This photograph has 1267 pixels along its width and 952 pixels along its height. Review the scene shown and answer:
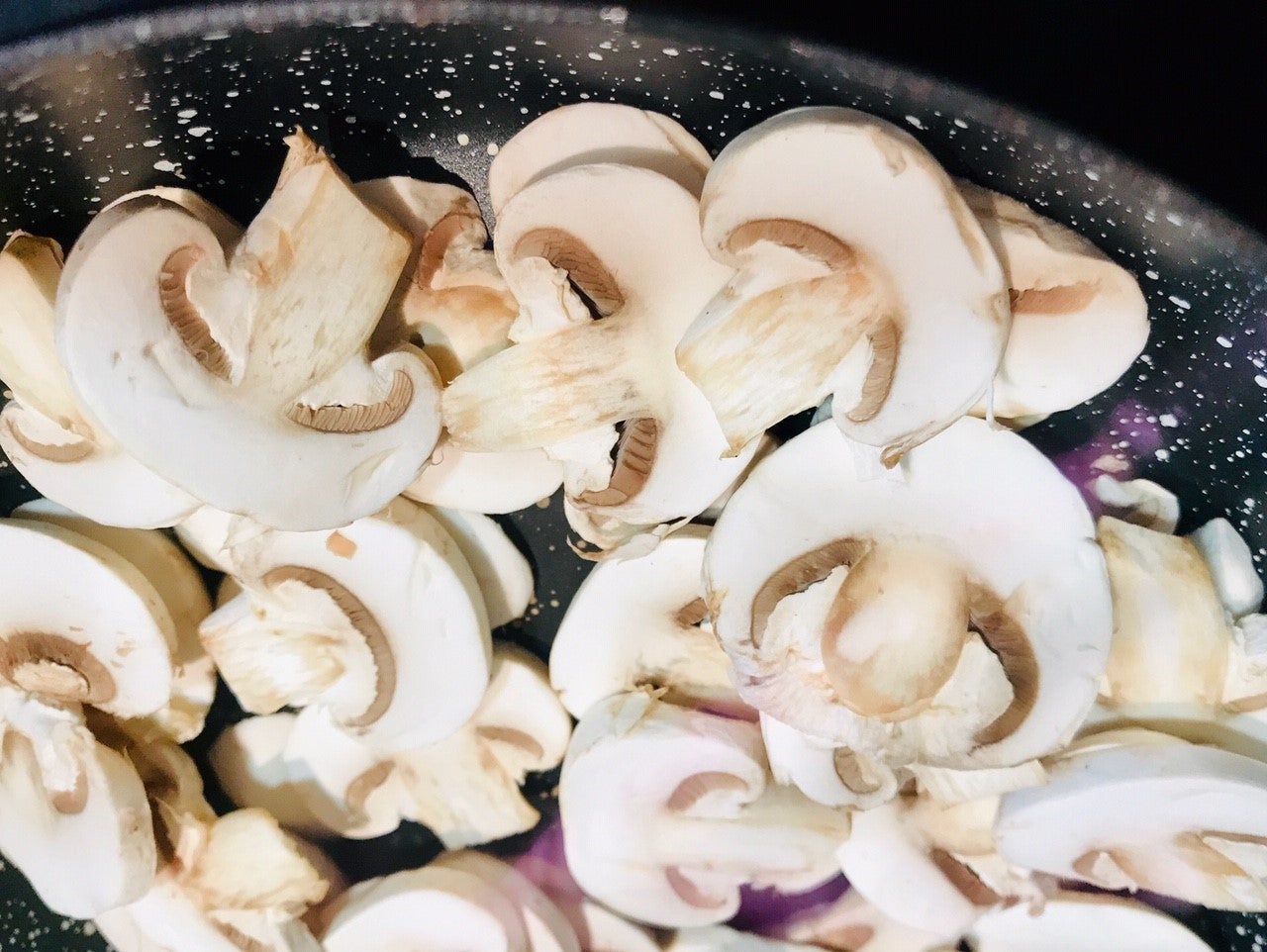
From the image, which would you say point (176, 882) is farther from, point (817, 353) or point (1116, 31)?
point (1116, 31)

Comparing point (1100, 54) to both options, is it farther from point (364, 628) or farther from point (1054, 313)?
point (364, 628)

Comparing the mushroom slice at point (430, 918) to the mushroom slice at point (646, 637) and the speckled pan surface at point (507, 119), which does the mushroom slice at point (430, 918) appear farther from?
the speckled pan surface at point (507, 119)

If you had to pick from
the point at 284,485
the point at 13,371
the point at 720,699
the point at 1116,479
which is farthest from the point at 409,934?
the point at 1116,479

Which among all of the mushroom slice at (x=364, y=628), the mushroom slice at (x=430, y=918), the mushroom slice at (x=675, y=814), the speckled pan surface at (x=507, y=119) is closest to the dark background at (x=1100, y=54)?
the speckled pan surface at (x=507, y=119)

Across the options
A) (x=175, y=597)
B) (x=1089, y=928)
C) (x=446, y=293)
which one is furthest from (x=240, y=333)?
(x=1089, y=928)

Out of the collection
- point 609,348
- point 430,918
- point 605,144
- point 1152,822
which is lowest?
point 430,918

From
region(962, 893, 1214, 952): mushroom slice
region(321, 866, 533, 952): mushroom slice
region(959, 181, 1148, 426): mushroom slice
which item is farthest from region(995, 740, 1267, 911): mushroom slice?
region(321, 866, 533, 952): mushroom slice
